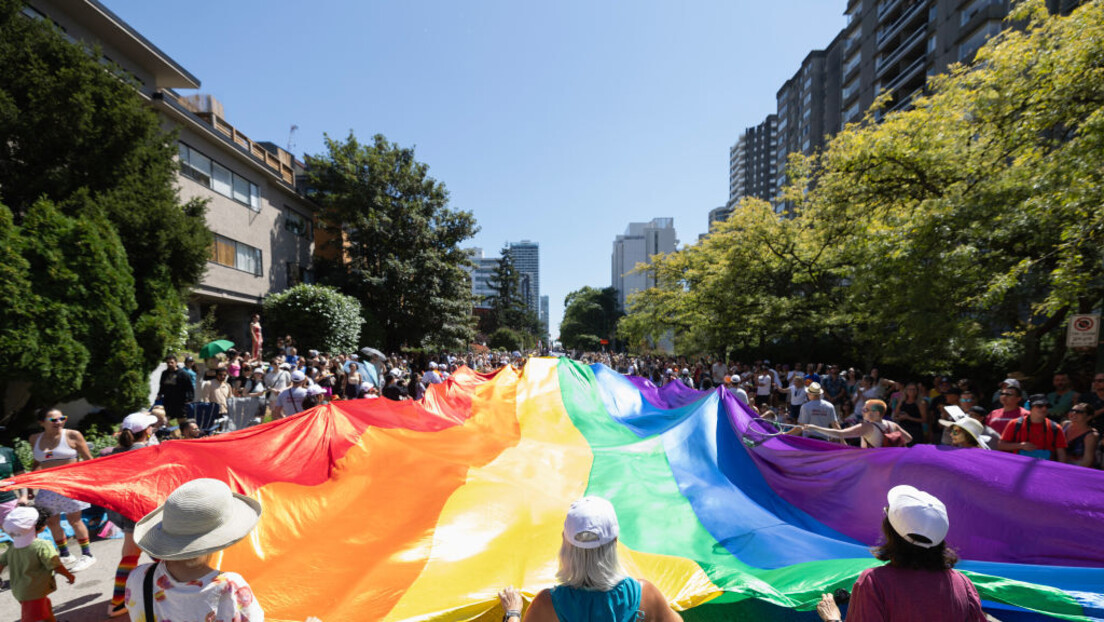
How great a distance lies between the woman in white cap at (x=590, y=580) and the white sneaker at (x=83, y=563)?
20.6 feet

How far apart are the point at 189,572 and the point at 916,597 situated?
3150mm

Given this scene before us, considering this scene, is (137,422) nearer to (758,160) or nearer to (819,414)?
(819,414)

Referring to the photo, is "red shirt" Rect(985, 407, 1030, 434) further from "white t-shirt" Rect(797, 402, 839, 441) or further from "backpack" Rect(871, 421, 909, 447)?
"white t-shirt" Rect(797, 402, 839, 441)

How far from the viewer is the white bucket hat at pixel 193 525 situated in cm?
216

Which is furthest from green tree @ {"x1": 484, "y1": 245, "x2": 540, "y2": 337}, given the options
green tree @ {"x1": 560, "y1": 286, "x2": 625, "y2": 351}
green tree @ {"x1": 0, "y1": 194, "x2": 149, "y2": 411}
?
green tree @ {"x1": 0, "y1": 194, "x2": 149, "y2": 411}

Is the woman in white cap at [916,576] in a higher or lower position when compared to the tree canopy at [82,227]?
lower

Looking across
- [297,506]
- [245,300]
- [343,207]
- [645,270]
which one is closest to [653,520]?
[297,506]

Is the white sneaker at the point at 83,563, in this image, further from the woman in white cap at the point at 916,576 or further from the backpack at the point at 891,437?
the backpack at the point at 891,437

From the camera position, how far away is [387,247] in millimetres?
28000

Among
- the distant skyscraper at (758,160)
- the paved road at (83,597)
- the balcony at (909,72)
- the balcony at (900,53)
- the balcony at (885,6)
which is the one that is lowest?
the paved road at (83,597)

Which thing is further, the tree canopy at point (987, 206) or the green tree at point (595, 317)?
the green tree at point (595, 317)

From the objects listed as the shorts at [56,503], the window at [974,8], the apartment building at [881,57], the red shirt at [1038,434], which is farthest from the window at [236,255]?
the window at [974,8]

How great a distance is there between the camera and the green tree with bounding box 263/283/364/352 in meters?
21.6

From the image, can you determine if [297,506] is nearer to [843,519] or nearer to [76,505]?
[76,505]
